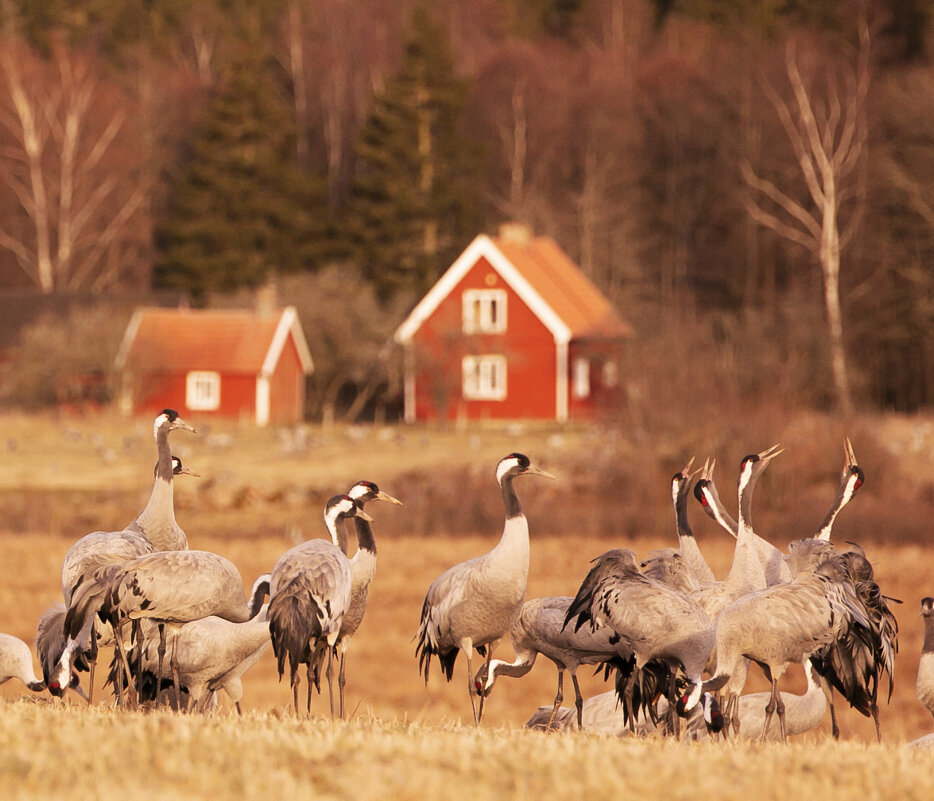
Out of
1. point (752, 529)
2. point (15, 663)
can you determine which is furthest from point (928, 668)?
point (15, 663)

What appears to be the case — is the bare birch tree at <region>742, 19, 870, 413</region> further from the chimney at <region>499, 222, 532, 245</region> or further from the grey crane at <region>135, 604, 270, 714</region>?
the grey crane at <region>135, 604, 270, 714</region>

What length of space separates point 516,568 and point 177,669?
2120 mm

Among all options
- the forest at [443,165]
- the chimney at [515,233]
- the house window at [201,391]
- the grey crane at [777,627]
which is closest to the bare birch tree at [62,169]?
the forest at [443,165]

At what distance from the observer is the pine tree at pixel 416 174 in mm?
52875

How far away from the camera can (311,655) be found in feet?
32.1

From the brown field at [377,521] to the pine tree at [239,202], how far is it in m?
11.1

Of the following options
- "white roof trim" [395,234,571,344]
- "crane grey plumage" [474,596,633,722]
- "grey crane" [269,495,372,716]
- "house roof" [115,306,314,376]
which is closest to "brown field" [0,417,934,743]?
"crane grey plumage" [474,596,633,722]

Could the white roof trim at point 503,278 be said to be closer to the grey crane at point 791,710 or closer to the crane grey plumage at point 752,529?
the crane grey plumage at point 752,529

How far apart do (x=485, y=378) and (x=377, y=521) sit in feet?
65.6

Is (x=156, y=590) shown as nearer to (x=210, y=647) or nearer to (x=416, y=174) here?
(x=210, y=647)

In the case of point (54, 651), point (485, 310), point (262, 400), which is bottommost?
point (54, 651)

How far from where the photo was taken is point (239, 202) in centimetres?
5431

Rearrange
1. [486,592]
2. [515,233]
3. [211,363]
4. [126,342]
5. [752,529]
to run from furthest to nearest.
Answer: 1. [515,233]
2. [211,363]
3. [126,342]
4. [752,529]
5. [486,592]

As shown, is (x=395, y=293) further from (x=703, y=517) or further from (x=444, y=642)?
(x=444, y=642)
